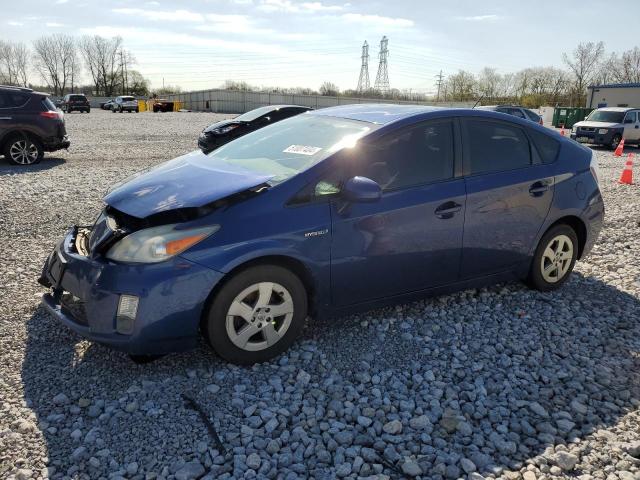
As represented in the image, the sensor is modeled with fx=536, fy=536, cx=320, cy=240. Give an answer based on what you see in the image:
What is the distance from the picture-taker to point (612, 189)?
1095cm

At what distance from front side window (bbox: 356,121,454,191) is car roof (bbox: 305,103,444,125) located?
16cm

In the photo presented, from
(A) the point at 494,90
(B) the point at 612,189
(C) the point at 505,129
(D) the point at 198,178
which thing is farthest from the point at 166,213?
(A) the point at 494,90

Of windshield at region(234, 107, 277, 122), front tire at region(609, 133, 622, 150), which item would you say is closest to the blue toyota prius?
windshield at region(234, 107, 277, 122)

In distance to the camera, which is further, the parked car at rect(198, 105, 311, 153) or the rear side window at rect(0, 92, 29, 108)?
the parked car at rect(198, 105, 311, 153)

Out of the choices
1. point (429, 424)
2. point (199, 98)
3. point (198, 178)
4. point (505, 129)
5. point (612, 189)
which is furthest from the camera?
point (199, 98)

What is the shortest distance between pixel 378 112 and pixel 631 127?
20819 millimetres

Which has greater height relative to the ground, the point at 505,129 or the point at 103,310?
the point at 505,129

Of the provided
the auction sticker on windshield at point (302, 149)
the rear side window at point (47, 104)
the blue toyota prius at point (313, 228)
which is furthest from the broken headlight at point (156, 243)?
the rear side window at point (47, 104)

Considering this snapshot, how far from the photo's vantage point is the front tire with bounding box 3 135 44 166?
11680mm

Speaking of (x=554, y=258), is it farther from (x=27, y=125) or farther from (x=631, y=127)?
(x=631, y=127)

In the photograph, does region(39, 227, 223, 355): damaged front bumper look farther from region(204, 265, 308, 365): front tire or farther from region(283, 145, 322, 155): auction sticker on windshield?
region(283, 145, 322, 155): auction sticker on windshield

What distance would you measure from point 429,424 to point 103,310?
196cm

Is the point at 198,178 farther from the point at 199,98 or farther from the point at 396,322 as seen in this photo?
the point at 199,98

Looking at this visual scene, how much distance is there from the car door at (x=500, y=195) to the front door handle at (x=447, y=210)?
12cm
